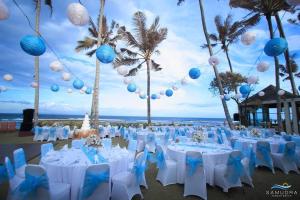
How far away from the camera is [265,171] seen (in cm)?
542

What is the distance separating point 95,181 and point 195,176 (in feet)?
6.45

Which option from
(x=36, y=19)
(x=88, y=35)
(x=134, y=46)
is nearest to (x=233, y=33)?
(x=134, y=46)

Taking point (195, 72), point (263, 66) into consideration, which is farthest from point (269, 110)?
point (195, 72)

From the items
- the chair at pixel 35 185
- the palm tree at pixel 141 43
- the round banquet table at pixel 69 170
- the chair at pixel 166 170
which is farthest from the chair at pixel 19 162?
the palm tree at pixel 141 43

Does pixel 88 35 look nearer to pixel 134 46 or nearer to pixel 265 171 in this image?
pixel 134 46

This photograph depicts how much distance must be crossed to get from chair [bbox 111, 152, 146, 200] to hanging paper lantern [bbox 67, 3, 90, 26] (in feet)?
9.66

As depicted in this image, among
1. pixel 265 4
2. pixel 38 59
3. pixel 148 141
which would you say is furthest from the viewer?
pixel 38 59

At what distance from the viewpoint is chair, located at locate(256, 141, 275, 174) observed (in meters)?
5.28

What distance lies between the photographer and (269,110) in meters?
16.7

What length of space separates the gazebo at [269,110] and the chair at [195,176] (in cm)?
1140

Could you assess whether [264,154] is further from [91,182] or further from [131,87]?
[131,87]

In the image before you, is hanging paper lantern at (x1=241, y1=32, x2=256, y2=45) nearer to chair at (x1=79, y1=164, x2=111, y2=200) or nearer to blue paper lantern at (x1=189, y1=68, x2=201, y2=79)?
blue paper lantern at (x1=189, y1=68, x2=201, y2=79)

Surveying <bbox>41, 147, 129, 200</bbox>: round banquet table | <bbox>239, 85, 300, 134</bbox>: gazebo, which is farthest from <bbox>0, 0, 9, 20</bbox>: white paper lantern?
<bbox>239, 85, 300, 134</bbox>: gazebo

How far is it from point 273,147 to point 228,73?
502 inches
